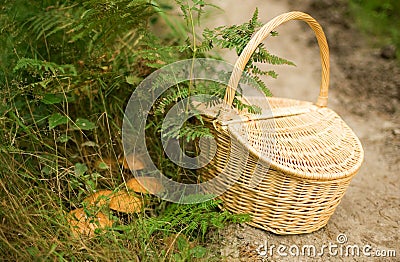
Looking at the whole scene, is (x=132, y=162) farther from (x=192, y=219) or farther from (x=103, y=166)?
(x=192, y=219)

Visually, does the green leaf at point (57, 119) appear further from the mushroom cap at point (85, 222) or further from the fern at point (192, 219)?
the fern at point (192, 219)

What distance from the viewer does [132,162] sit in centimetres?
219

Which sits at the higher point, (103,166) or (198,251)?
(103,166)

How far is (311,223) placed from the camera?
2.08 m

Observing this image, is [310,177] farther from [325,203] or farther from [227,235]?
[227,235]

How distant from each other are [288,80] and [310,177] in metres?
1.82

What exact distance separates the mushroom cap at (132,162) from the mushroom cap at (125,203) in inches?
5.4

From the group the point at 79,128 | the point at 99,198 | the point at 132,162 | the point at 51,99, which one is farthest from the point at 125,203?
the point at 51,99

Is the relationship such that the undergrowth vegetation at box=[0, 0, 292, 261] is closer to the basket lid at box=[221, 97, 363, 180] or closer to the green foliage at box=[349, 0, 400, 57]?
the basket lid at box=[221, 97, 363, 180]

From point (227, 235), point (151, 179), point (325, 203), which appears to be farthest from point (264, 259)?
point (151, 179)

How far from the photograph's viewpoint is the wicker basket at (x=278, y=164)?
6.13 ft

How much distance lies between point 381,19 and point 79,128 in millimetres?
2788

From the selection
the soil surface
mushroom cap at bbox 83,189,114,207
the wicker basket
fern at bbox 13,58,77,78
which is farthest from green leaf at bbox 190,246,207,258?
fern at bbox 13,58,77,78

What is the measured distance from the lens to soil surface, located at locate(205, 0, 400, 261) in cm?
206
